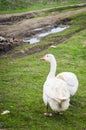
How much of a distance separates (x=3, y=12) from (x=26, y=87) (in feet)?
92.8

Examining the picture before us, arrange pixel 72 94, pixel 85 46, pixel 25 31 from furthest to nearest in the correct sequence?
pixel 25 31 → pixel 85 46 → pixel 72 94

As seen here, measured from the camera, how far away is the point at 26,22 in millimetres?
38625

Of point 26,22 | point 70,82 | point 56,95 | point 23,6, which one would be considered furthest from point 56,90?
point 23,6

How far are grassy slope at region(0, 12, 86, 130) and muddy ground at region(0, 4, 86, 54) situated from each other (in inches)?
311

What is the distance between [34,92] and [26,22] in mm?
22880

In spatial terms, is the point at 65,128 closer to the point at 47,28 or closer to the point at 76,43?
the point at 76,43

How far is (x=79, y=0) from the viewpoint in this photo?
55.7 metres

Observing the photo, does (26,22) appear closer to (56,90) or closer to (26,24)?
(26,24)

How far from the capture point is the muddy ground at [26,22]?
3456 centimetres

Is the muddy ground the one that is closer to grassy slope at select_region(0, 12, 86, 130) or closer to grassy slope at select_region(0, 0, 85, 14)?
grassy slope at select_region(0, 0, 85, 14)

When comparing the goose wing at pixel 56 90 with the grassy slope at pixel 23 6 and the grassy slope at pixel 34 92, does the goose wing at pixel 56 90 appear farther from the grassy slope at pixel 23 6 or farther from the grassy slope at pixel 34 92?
the grassy slope at pixel 23 6

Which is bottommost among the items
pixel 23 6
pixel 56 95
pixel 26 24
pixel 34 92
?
pixel 23 6

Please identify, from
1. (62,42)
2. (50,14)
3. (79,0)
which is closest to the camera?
(62,42)

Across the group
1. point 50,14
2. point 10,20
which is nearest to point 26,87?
point 10,20
